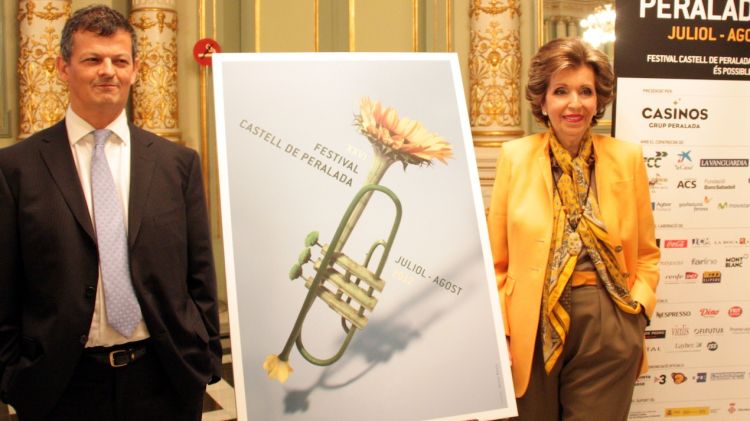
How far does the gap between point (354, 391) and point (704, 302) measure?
5.37ft

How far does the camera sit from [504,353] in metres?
2.11

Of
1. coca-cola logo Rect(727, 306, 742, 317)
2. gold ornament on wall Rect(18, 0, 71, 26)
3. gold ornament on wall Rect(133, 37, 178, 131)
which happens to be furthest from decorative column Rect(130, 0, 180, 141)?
coca-cola logo Rect(727, 306, 742, 317)

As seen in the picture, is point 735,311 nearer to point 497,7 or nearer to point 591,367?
point 591,367

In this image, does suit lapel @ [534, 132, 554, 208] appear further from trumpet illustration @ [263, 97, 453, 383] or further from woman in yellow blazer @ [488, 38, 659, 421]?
trumpet illustration @ [263, 97, 453, 383]

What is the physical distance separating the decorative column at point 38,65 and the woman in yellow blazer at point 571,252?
3010 mm

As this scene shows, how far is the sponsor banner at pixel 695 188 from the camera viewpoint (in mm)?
2789

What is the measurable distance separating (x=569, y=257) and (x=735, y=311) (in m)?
1.18

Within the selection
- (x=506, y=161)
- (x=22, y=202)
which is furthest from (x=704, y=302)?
(x=22, y=202)

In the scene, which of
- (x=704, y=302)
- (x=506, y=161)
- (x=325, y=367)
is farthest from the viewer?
(x=704, y=302)

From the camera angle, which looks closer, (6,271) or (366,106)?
(6,271)

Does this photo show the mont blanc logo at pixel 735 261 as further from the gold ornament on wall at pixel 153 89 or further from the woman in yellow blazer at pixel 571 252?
the gold ornament on wall at pixel 153 89

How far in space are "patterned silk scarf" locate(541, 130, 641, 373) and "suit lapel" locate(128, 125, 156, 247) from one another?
115cm

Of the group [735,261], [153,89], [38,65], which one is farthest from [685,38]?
[38,65]

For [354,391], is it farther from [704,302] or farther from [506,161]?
[704,302]
